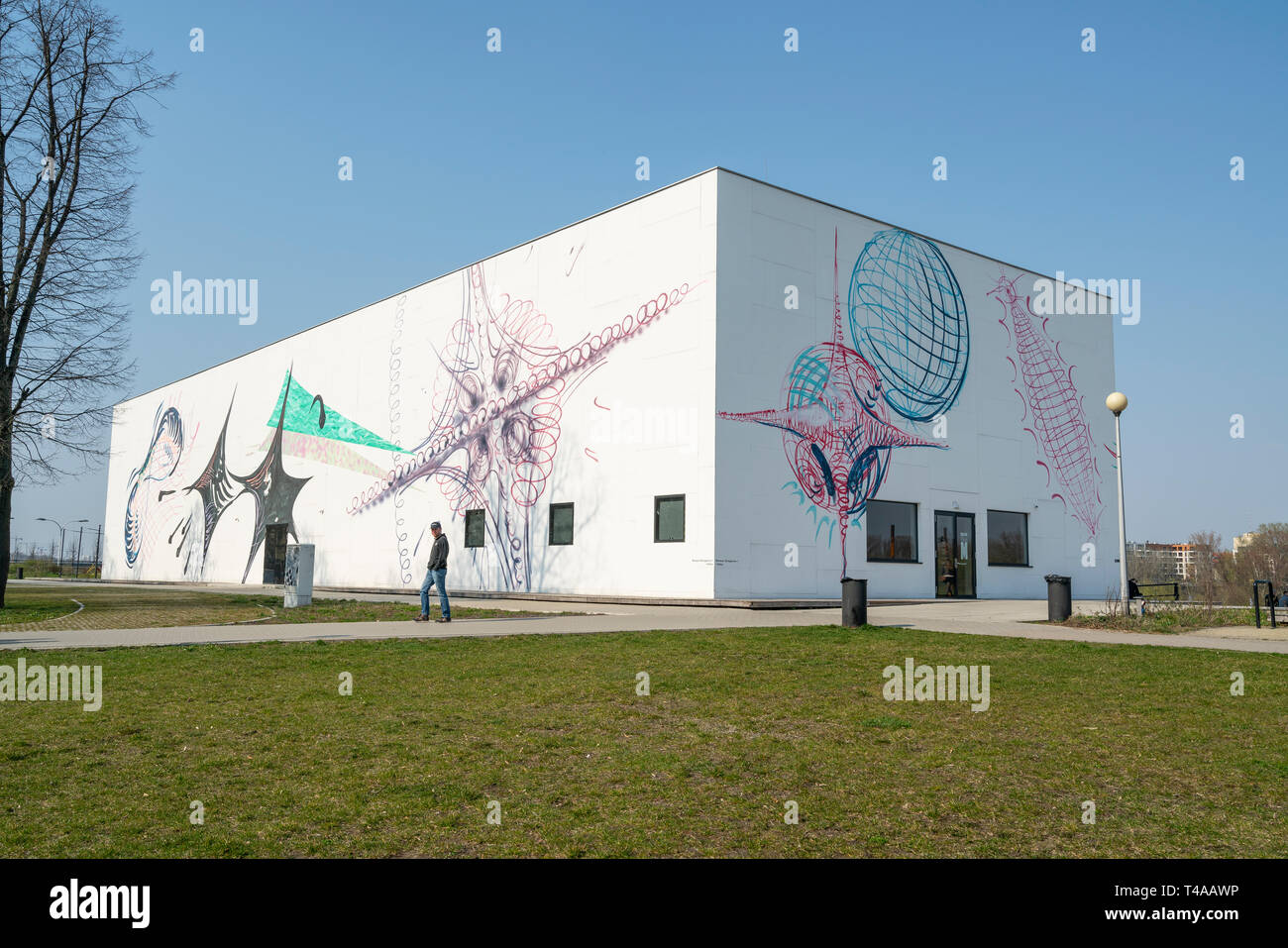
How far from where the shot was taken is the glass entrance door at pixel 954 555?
97.0 feet

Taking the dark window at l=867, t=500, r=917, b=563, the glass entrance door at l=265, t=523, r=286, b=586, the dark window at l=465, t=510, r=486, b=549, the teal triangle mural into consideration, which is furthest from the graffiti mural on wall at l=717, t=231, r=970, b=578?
the glass entrance door at l=265, t=523, r=286, b=586

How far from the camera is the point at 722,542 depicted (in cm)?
2464

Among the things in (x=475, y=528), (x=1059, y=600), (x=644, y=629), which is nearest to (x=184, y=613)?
(x=644, y=629)

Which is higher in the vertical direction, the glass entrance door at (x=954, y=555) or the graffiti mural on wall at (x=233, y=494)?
the graffiti mural on wall at (x=233, y=494)

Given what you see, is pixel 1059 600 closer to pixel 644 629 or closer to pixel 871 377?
pixel 644 629

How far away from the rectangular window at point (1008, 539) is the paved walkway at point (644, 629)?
28.0 ft

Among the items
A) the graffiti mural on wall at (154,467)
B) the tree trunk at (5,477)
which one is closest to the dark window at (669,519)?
the tree trunk at (5,477)

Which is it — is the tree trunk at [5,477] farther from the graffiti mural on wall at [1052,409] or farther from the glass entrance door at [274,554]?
the graffiti mural on wall at [1052,409]

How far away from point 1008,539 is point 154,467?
50.3 metres

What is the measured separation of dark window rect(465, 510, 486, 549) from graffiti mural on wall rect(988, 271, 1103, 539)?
18.7 metres

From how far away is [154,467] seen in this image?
194ft

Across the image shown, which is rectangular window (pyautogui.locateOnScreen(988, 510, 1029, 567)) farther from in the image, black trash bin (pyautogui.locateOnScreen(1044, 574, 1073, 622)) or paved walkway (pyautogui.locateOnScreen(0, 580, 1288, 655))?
black trash bin (pyautogui.locateOnScreen(1044, 574, 1073, 622))
